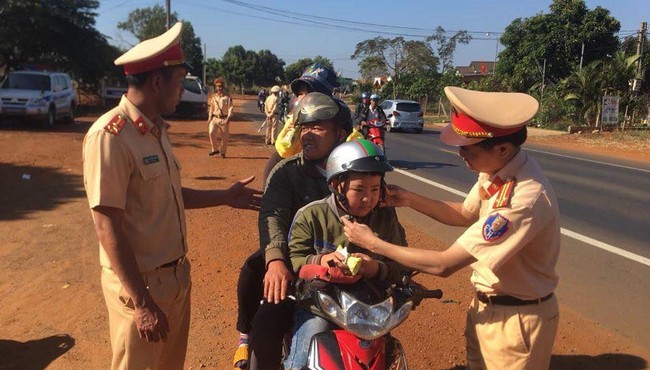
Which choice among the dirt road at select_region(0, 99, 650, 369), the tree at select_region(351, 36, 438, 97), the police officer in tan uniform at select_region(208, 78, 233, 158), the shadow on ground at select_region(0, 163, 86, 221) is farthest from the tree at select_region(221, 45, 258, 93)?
the dirt road at select_region(0, 99, 650, 369)

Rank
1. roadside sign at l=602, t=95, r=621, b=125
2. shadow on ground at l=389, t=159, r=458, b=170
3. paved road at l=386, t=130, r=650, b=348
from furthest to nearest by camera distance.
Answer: roadside sign at l=602, t=95, r=621, b=125 → shadow on ground at l=389, t=159, r=458, b=170 → paved road at l=386, t=130, r=650, b=348

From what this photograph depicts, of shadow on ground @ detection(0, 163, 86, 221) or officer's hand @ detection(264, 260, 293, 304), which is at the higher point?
officer's hand @ detection(264, 260, 293, 304)

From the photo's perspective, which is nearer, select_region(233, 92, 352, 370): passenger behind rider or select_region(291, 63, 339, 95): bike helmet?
select_region(233, 92, 352, 370): passenger behind rider

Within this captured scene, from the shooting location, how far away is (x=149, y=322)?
2406 mm

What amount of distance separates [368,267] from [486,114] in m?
0.81

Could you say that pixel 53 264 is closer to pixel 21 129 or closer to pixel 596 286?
pixel 596 286

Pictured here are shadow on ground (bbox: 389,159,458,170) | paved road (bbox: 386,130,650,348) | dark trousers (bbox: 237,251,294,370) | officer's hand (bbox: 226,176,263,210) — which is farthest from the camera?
shadow on ground (bbox: 389,159,458,170)

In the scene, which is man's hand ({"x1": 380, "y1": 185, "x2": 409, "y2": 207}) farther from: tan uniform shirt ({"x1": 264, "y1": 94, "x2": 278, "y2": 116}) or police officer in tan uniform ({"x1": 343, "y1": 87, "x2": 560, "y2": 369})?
tan uniform shirt ({"x1": 264, "y1": 94, "x2": 278, "y2": 116})

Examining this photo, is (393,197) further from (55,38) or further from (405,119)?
(55,38)

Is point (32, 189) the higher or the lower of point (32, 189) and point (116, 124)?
the lower

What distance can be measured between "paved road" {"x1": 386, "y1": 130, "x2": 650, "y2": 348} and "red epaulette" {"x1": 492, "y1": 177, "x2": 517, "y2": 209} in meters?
2.90

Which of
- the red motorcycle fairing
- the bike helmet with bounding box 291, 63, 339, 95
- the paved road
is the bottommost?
the paved road

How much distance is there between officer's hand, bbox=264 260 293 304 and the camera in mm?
2516

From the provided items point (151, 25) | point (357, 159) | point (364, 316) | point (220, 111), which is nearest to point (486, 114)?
point (357, 159)
